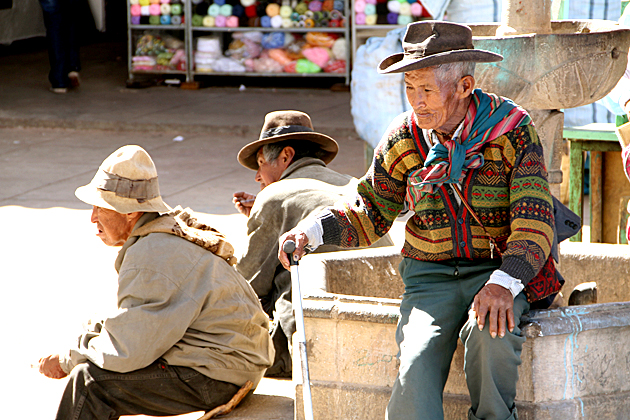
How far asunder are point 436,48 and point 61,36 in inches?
362

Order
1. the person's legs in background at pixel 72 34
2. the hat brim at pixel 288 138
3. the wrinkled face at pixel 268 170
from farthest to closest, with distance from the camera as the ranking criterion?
the person's legs in background at pixel 72 34, the wrinkled face at pixel 268 170, the hat brim at pixel 288 138

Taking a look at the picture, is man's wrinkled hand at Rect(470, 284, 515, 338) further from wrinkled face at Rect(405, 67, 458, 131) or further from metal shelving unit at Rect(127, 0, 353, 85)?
metal shelving unit at Rect(127, 0, 353, 85)

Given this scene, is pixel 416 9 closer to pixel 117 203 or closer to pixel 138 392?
pixel 117 203

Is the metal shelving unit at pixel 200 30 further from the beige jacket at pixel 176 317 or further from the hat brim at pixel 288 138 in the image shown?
the beige jacket at pixel 176 317

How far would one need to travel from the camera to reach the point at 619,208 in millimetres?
4934

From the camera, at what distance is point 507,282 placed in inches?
92.8

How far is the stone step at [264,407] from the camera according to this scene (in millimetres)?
3297

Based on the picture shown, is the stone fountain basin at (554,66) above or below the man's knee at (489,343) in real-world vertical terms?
above

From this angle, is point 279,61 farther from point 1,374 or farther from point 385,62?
point 385,62

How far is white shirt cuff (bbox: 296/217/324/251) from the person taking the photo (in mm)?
2664

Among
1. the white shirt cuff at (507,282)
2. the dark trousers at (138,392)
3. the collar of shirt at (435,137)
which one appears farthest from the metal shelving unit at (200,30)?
the white shirt cuff at (507,282)

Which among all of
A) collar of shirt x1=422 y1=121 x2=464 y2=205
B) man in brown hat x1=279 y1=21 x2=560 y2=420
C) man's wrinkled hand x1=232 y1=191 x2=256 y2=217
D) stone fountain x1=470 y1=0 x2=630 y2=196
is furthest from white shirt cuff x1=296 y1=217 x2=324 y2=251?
man's wrinkled hand x1=232 y1=191 x2=256 y2=217

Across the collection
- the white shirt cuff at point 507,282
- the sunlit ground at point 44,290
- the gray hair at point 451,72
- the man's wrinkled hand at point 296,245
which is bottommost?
the sunlit ground at point 44,290

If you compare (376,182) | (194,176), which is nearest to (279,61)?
(194,176)
